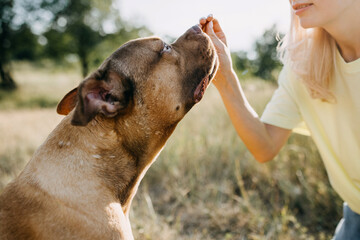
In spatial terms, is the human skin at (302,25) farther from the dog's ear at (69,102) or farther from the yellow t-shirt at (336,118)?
the dog's ear at (69,102)

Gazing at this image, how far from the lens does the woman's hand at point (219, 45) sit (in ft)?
7.57

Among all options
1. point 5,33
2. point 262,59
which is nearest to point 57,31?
point 5,33

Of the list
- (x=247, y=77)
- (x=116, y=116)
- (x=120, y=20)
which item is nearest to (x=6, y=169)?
(x=116, y=116)

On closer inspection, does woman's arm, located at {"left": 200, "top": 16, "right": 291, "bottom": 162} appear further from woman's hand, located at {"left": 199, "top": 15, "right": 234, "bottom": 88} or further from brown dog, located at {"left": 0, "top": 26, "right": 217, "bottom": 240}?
brown dog, located at {"left": 0, "top": 26, "right": 217, "bottom": 240}

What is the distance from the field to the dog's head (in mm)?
1300

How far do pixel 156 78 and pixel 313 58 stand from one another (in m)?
1.36

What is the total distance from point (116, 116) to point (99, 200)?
0.54 m

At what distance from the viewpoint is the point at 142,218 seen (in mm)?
3260

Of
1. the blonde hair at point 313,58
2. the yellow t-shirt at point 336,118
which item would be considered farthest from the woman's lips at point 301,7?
the yellow t-shirt at point 336,118

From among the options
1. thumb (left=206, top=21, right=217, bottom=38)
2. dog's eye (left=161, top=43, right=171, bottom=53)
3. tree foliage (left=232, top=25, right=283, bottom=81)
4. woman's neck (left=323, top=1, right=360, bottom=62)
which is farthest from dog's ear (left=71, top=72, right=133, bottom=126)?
tree foliage (left=232, top=25, right=283, bottom=81)

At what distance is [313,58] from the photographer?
8.18ft

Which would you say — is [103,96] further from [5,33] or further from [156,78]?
[5,33]

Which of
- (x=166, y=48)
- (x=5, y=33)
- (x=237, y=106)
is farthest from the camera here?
(x=5, y=33)

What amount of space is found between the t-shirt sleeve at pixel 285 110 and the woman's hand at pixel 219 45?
59cm
